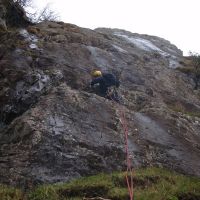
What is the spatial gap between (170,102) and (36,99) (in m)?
10.8

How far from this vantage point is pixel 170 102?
26781 mm

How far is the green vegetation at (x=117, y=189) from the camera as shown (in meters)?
12.5

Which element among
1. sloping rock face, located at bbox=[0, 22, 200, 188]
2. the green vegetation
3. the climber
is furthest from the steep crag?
the green vegetation

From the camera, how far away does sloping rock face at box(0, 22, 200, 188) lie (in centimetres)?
1509

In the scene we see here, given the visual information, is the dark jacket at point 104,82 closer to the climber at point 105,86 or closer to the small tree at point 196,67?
the climber at point 105,86

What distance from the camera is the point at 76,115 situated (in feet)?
60.1

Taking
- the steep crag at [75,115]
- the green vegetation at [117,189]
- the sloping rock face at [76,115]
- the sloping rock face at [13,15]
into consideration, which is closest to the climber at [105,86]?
the steep crag at [75,115]

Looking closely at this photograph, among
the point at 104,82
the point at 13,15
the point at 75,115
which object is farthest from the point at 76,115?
the point at 13,15

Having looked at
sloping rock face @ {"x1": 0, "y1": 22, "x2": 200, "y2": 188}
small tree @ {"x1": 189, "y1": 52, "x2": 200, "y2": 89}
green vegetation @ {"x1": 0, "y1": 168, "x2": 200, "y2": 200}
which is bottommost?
green vegetation @ {"x1": 0, "y1": 168, "x2": 200, "y2": 200}

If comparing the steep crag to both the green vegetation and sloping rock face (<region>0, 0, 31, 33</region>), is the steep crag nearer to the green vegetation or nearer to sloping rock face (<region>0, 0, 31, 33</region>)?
the green vegetation

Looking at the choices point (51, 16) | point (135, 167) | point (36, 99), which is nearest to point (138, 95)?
point (36, 99)

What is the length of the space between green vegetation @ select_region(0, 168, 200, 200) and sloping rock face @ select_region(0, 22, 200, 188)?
36.4 inches

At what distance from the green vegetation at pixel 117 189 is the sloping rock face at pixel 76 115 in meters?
0.92

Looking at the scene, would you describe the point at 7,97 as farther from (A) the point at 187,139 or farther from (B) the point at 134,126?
(A) the point at 187,139
